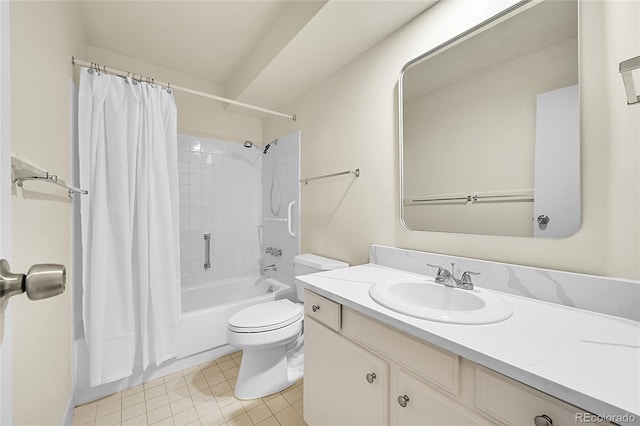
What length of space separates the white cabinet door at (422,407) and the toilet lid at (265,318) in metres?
0.88

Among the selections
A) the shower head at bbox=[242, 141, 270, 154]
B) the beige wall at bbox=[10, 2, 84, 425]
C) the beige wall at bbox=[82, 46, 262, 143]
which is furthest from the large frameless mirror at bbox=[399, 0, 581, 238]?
the beige wall at bbox=[82, 46, 262, 143]

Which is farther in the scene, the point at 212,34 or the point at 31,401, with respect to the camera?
the point at 212,34

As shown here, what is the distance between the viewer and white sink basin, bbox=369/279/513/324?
0.78 metres

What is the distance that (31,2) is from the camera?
945 millimetres

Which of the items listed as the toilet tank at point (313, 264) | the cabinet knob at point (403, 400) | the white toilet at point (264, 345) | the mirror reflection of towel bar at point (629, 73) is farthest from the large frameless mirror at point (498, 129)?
the white toilet at point (264, 345)

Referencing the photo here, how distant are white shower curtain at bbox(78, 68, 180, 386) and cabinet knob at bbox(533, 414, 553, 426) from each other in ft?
6.10

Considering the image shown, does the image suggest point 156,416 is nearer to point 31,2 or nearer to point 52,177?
point 52,177

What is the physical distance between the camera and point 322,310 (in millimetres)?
1144

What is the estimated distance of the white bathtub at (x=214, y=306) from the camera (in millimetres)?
1854

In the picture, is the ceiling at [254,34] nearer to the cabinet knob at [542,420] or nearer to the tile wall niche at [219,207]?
the tile wall niche at [219,207]

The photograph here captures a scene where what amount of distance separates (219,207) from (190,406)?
1700mm

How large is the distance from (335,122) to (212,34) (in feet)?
3.76

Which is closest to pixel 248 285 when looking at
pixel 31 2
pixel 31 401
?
pixel 31 401

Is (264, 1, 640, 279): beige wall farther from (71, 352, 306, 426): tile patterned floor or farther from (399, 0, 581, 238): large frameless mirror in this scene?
(71, 352, 306, 426): tile patterned floor
